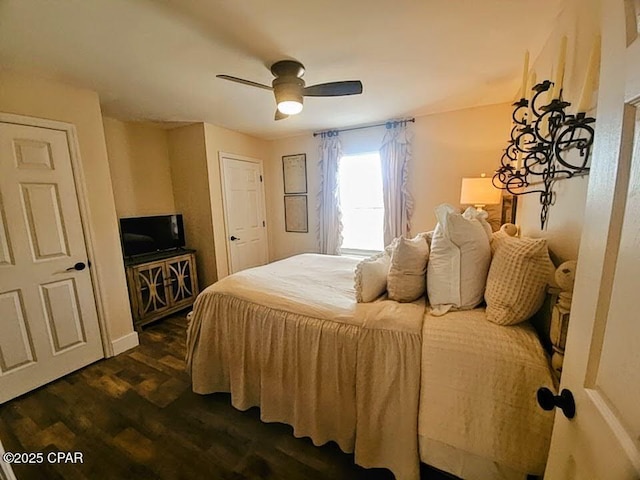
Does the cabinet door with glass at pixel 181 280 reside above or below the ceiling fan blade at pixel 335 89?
below

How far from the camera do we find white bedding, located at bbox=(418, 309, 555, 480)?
3.47ft

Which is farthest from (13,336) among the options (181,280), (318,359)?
(318,359)

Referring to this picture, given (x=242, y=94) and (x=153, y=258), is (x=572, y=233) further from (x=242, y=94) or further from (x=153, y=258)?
(x=153, y=258)

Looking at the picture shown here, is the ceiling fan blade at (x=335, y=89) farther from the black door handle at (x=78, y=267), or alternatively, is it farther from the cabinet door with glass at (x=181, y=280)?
the cabinet door with glass at (x=181, y=280)

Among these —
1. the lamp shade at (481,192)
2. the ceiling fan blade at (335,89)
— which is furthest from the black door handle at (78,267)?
the lamp shade at (481,192)

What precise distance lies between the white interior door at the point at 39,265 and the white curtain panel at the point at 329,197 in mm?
2844

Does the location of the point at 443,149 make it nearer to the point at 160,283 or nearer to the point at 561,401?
the point at 561,401

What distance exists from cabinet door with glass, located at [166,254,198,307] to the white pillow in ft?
10.2

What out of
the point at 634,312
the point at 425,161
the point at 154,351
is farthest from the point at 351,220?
the point at 634,312

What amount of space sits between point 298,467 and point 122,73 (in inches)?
119

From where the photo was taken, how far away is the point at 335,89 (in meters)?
1.92

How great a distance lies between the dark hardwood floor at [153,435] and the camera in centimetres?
144

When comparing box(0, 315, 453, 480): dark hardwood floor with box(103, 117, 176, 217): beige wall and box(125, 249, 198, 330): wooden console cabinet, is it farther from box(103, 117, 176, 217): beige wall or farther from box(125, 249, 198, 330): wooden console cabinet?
box(103, 117, 176, 217): beige wall

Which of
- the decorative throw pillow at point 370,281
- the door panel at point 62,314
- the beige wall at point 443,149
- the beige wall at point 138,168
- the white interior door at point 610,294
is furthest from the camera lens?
the beige wall at point 138,168
